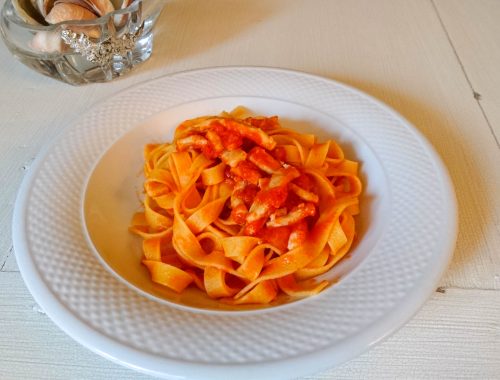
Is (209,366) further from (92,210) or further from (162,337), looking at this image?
(92,210)

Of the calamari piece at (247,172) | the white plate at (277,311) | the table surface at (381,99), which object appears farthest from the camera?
the calamari piece at (247,172)

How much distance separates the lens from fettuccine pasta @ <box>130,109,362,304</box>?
95 cm

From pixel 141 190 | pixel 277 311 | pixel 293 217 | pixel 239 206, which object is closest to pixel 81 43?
pixel 141 190

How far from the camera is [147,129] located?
4.21 ft

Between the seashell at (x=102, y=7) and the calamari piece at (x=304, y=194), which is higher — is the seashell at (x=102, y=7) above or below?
above

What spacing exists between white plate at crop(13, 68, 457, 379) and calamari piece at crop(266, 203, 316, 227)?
13cm

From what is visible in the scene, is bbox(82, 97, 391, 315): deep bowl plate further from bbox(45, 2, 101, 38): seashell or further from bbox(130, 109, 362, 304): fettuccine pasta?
bbox(45, 2, 101, 38): seashell

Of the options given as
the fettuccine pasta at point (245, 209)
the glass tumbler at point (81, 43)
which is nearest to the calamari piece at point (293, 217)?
the fettuccine pasta at point (245, 209)

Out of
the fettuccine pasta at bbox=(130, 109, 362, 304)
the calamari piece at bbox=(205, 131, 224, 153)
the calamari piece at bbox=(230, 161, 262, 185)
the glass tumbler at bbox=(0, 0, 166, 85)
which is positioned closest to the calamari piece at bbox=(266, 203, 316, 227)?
the fettuccine pasta at bbox=(130, 109, 362, 304)

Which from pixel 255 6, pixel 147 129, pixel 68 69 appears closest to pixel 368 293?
pixel 147 129

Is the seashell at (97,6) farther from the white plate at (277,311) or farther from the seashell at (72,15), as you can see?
the white plate at (277,311)

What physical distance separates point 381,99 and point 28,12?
1.09 meters

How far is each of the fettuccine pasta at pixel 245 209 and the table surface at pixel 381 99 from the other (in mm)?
219

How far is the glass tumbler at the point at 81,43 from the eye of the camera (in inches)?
52.7
